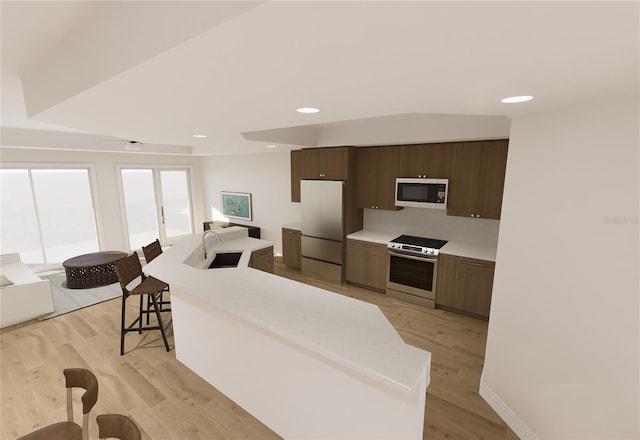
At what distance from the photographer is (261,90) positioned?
4.51ft

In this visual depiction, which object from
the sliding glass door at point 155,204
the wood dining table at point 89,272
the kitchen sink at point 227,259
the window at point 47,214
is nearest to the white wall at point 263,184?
the sliding glass door at point 155,204

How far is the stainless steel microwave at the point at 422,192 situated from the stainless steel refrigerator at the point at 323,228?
0.90 meters

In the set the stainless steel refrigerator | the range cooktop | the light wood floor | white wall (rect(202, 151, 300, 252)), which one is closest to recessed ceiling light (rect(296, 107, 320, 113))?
the light wood floor

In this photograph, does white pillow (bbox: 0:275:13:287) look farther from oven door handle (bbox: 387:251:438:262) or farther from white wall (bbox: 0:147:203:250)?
oven door handle (bbox: 387:251:438:262)

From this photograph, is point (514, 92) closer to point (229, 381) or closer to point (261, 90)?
point (261, 90)

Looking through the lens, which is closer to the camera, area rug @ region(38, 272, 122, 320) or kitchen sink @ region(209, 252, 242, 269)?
kitchen sink @ region(209, 252, 242, 269)

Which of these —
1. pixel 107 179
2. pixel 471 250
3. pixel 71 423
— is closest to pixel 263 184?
pixel 107 179

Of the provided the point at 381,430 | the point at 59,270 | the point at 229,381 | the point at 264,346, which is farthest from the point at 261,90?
the point at 59,270

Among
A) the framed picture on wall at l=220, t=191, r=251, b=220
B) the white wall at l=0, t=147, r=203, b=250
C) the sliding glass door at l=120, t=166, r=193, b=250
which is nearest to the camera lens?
the white wall at l=0, t=147, r=203, b=250

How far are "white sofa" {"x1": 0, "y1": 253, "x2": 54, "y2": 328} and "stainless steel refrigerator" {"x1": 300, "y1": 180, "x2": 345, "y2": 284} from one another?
3.76 m

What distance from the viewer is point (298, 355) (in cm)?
197

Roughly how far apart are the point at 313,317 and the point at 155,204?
6.91m

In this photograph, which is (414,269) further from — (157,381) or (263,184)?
(263,184)

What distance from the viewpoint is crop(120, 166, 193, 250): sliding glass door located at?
6828mm
